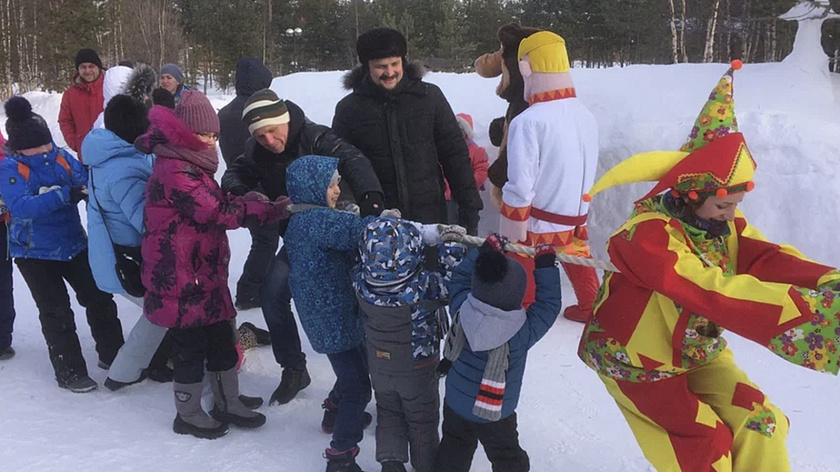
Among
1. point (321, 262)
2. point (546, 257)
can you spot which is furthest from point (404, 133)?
point (546, 257)

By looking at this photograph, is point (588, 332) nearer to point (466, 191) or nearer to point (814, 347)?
point (814, 347)

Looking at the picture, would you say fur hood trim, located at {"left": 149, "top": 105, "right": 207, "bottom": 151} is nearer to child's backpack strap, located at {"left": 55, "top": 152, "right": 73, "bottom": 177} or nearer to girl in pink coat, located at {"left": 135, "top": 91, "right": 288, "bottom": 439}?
girl in pink coat, located at {"left": 135, "top": 91, "right": 288, "bottom": 439}

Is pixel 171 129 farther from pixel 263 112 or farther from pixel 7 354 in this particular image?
pixel 7 354

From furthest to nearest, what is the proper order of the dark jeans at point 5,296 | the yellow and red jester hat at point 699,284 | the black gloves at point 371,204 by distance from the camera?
the dark jeans at point 5,296, the black gloves at point 371,204, the yellow and red jester hat at point 699,284

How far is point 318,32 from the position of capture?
96.6 feet

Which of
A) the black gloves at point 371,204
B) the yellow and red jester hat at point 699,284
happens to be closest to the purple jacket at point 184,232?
the black gloves at point 371,204

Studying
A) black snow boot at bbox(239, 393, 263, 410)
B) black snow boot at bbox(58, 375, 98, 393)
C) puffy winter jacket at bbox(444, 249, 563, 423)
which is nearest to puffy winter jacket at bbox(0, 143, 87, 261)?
black snow boot at bbox(58, 375, 98, 393)

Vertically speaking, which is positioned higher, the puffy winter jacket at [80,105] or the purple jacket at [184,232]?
the puffy winter jacket at [80,105]

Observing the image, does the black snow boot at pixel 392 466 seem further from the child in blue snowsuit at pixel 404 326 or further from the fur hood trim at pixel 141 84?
the fur hood trim at pixel 141 84

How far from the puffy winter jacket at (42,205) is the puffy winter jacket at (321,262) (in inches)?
64.1

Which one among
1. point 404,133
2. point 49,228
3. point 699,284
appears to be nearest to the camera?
point 699,284

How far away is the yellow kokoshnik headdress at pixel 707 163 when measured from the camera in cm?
189

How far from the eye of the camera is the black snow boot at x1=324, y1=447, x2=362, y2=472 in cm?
272

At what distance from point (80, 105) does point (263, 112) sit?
448 centimetres
